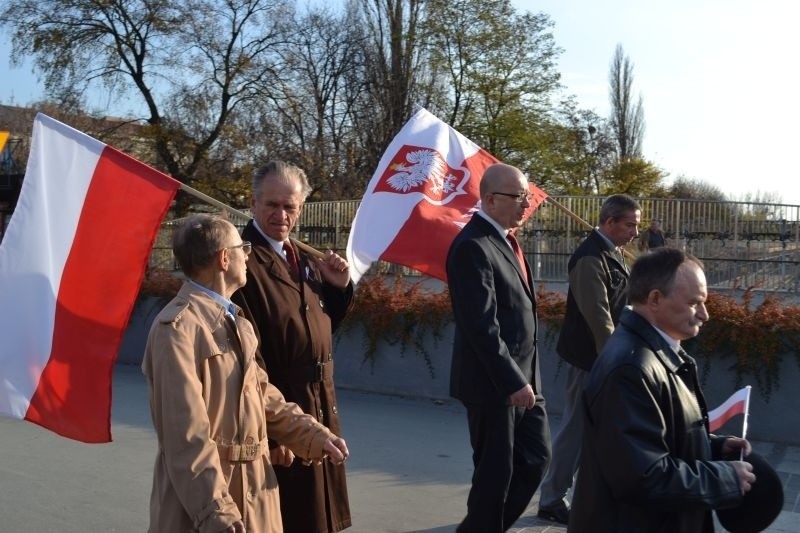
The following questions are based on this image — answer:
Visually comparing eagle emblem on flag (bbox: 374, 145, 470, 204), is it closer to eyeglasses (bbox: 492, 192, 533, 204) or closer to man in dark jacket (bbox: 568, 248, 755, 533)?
eyeglasses (bbox: 492, 192, 533, 204)

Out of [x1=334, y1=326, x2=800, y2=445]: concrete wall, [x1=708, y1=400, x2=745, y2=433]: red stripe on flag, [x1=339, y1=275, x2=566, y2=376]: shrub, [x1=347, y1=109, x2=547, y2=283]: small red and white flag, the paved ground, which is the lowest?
the paved ground

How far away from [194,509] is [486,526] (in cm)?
205

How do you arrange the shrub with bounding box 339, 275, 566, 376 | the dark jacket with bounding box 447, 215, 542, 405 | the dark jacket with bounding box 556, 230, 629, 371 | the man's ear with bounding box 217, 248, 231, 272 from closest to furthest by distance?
the man's ear with bounding box 217, 248, 231, 272 < the dark jacket with bounding box 447, 215, 542, 405 < the dark jacket with bounding box 556, 230, 629, 371 < the shrub with bounding box 339, 275, 566, 376

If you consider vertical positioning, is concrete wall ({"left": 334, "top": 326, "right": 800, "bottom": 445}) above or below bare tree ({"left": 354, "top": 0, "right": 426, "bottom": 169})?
below

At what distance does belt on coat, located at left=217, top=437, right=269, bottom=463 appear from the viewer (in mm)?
3092

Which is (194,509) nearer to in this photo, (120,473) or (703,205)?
(120,473)

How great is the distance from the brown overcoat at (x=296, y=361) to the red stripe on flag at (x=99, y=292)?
79cm

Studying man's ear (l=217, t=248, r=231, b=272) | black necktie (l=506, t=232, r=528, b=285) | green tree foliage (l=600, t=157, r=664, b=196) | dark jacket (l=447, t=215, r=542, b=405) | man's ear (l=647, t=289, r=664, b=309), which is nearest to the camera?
man's ear (l=647, t=289, r=664, b=309)

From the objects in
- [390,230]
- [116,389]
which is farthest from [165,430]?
[116,389]

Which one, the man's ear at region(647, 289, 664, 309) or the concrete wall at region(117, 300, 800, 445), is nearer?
the man's ear at region(647, 289, 664, 309)

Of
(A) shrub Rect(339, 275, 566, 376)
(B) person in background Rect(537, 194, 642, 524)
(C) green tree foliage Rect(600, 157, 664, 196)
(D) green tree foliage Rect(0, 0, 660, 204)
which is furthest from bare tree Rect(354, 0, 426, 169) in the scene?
(B) person in background Rect(537, 194, 642, 524)

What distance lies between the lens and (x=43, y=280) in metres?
4.27

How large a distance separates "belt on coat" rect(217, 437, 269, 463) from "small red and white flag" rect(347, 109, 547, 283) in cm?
282

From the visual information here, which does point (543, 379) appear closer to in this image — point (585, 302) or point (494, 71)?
point (585, 302)
